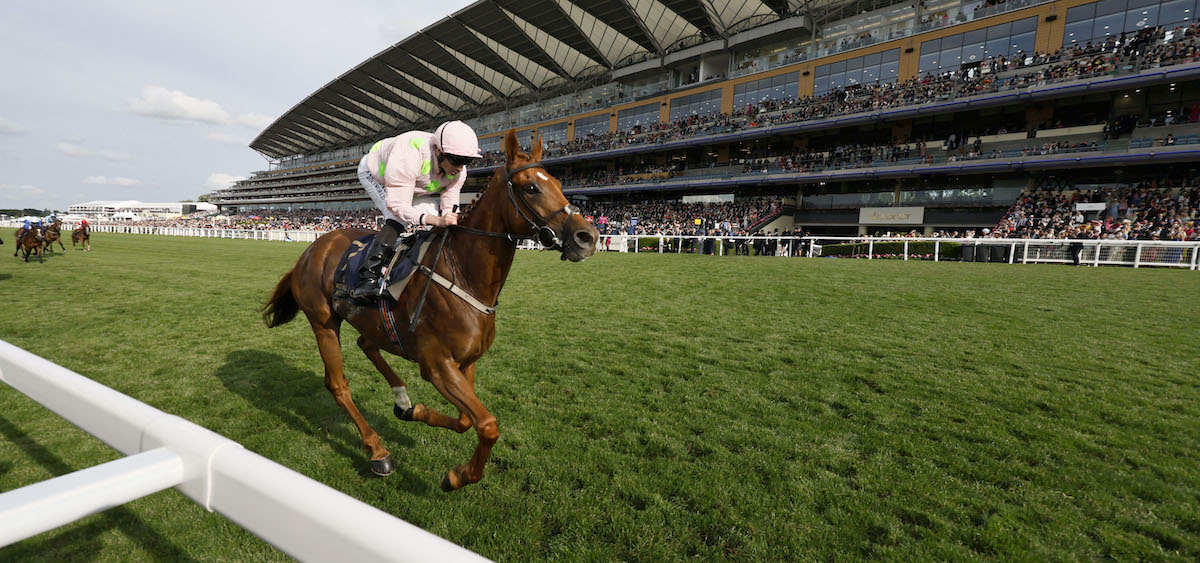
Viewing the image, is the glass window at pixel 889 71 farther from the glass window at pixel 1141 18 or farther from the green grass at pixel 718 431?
the green grass at pixel 718 431

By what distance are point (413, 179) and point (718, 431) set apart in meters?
2.61

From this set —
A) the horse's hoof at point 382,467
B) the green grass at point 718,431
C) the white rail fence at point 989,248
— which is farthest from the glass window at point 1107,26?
the horse's hoof at point 382,467


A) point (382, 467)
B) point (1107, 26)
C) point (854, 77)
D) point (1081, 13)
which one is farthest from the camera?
point (854, 77)

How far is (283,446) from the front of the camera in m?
3.15

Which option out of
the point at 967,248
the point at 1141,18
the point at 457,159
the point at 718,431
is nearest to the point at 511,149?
the point at 457,159

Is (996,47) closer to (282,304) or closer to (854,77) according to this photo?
(854,77)

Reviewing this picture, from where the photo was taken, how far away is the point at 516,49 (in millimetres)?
45375

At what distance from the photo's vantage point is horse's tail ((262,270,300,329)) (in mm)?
3992

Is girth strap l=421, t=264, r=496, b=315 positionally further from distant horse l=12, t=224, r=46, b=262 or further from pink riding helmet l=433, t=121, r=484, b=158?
distant horse l=12, t=224, r=46, b=262

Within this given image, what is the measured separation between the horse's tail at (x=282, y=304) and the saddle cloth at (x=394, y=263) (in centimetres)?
90

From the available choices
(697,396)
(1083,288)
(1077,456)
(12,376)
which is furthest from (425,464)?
(1083,288)

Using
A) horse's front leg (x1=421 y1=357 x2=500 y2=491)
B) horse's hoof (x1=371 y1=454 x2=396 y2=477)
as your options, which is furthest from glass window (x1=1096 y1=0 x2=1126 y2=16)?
horse's hoof (x1=371 y1=454 x2=396 y2=477)

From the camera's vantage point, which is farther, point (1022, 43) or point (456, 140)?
point (1022, 43)

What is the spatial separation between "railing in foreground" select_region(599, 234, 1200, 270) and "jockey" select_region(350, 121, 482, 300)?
19026mm
